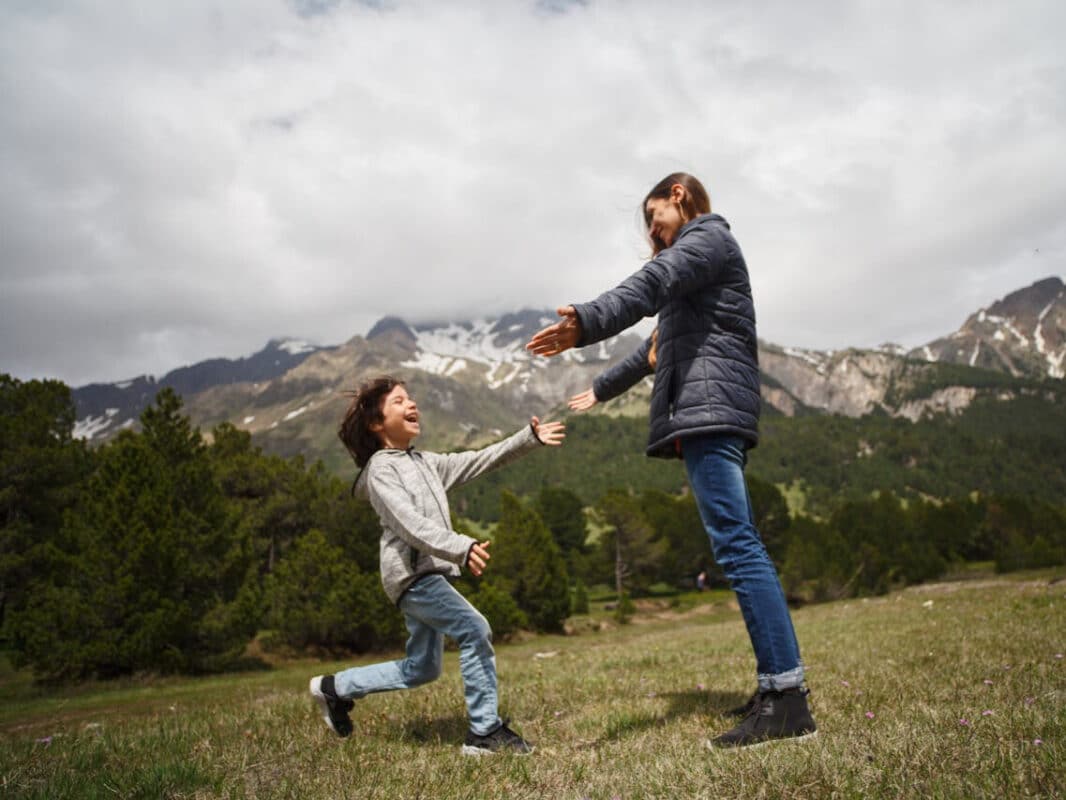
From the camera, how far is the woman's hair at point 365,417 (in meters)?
5.45

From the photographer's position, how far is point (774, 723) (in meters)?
3.86

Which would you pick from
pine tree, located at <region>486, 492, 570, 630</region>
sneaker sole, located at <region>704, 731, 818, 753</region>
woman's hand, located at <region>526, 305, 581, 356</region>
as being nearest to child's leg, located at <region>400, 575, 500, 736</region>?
sneaker sole, located at <region>704, 731, 818, 753</region>

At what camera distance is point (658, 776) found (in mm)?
3197

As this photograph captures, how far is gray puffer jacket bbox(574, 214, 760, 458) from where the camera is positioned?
420 centimetres

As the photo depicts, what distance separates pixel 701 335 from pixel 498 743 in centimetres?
305

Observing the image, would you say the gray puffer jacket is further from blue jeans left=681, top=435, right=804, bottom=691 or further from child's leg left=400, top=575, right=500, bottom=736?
child's leg left=400, top=575, right=500, bottom=736

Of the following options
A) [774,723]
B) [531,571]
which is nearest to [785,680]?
[774,723]

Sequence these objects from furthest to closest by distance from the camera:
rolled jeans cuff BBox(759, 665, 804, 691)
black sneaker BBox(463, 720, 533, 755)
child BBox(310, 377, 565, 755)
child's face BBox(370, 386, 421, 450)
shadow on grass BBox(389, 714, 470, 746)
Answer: child's face BBox(370, 386, 421, 450), shadow on grass BBox(389, 714, 470, 746), child BBox(310, 377, 565, 755), black sneaker BBox(463, 720, 533, 755), rolled jeans cuff BBox(759, 665, 804, 691)

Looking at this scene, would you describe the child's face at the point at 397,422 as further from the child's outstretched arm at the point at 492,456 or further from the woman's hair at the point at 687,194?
the woman's hair at the point at 687,194

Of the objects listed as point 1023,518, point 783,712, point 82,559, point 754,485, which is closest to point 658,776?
point 783,712

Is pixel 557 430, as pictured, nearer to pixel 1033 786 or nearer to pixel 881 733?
pixel 881 733

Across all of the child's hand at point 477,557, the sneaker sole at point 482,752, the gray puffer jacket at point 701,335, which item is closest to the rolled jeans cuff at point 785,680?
the gray puffer jacket at point 701,335

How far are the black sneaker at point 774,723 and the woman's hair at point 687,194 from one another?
10.6 feet

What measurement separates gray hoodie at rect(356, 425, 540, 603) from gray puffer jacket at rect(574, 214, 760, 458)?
120cm
